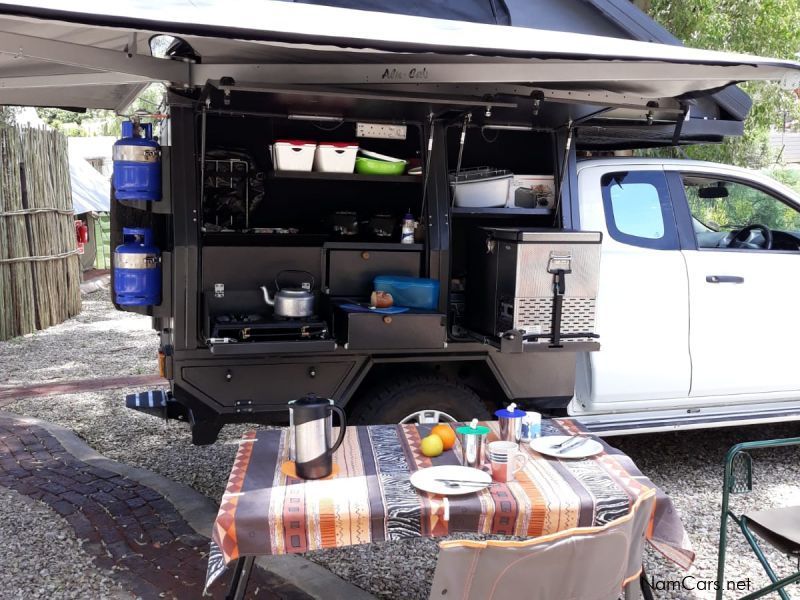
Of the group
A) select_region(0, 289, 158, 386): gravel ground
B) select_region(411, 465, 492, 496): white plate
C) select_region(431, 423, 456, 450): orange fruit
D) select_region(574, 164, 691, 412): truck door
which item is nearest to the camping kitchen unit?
select_region(574, 164, 691, 412): truck door

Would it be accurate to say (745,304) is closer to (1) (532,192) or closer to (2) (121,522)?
(1) (532,192)

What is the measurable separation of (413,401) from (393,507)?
5.87ft

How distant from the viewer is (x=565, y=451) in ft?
9.47

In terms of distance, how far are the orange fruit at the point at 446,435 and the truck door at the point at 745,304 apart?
90.4 inches

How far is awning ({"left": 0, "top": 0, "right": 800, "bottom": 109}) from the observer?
2693 millimetres

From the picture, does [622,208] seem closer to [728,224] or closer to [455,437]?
[728,224]

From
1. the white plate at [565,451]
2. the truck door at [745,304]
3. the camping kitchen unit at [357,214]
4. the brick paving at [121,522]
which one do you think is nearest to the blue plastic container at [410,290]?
the camping kitchen unit at [357,214]

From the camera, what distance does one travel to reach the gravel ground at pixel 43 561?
131 inches

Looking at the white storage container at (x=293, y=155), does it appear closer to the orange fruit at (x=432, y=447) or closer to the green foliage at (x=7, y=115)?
the orange fruit at (x=432, y=447)

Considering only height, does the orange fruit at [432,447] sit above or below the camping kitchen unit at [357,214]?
below

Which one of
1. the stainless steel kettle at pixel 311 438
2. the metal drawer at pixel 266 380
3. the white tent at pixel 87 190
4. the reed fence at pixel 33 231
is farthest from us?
the white tent at pixel 87 190

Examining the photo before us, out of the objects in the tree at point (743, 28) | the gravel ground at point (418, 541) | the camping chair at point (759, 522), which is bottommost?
the gravel ground at point (418, 541)

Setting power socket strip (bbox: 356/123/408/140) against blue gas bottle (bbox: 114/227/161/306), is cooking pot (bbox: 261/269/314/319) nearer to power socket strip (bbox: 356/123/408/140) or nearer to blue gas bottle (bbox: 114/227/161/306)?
blue gas bottle (bbox: 114/227/161/306)

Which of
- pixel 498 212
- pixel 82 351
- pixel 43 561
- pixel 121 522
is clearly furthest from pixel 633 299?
pixel 82 351
